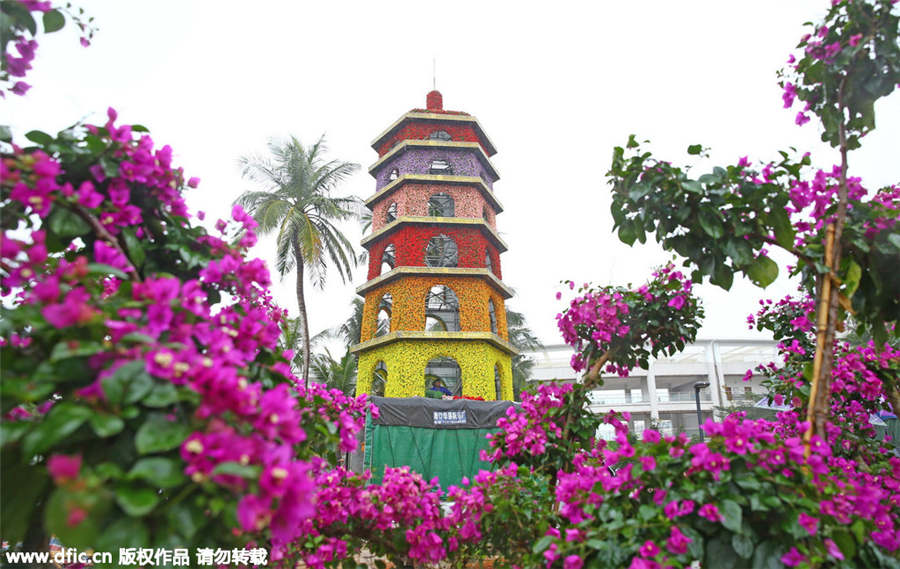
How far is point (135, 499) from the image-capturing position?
1123 millimetres

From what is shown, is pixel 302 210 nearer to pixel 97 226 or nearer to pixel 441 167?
pixel 441 167

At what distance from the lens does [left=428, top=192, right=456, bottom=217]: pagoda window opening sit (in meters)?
15.8

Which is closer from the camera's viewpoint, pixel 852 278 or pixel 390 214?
pixel 852 278

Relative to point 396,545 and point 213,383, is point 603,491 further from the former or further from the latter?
point 213,383

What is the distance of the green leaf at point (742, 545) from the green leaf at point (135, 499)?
2.02 metres

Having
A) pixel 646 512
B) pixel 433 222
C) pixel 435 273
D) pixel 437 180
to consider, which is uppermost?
A: pixel 437 180

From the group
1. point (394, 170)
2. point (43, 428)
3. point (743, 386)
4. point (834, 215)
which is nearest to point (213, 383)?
point (43, 428)

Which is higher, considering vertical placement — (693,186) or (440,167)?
(440,167)

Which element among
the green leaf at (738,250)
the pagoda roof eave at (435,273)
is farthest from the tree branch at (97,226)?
the pagoda roof eave at (435,273)

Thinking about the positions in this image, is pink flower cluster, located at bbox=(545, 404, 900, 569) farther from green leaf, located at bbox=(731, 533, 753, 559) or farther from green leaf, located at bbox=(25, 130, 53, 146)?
green leaf, located at bbox=(25, 130, 53, 146)

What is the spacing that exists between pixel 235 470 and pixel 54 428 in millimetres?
461

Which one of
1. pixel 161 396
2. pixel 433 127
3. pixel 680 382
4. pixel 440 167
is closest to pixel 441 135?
pixel 433 127

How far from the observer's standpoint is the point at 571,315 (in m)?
4.44

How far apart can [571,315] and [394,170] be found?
13008 millimetres
